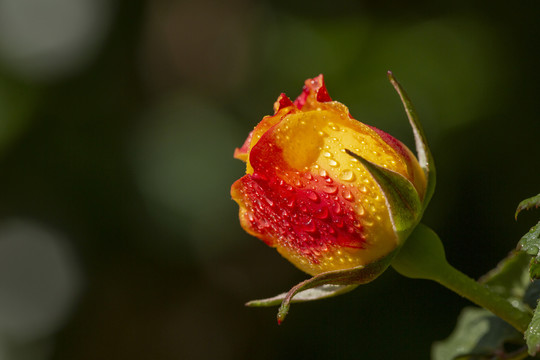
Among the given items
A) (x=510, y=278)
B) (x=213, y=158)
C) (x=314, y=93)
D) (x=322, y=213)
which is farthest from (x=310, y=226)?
(x=213, y=158)

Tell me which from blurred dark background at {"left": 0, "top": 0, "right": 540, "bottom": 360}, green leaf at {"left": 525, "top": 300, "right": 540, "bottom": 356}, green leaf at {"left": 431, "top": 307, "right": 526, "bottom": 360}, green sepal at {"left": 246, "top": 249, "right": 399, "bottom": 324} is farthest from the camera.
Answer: blurred dark background at {"left": 0, "top": 0, "right": 540, "bottom": 360}

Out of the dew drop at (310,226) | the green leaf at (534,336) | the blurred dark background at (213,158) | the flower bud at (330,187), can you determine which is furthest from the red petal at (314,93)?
the blurred dark background at (213,158)

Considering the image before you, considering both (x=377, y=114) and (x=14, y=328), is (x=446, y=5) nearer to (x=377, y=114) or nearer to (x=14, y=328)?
(x=377, y=114)

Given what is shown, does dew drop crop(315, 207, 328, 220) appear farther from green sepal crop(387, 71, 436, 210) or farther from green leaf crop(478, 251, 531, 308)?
green leaf crop(478, 251, 531, 308)

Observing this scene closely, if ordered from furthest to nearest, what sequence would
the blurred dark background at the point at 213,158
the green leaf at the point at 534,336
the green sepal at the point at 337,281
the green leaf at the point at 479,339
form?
the blurred dark background at the point at 213,158
the green leaf at the point at 479,339
the green sepal at the point at 337,281
the green leaf at the point at 534,336

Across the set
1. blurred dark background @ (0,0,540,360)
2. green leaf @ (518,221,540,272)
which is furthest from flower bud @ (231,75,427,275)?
blurred dark background @ (0,0,540,360)

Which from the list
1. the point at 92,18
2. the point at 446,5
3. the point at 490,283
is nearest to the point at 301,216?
the point at 490,283

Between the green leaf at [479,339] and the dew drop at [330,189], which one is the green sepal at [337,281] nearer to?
the dew drop at [330,189]
